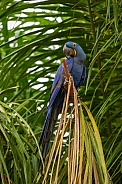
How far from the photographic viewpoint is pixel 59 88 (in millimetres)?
905

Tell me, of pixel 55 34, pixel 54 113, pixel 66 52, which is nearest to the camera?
pixel 54 113

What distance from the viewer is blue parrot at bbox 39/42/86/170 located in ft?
2.72

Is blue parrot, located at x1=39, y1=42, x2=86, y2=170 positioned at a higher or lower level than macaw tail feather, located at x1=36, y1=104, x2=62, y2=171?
higher

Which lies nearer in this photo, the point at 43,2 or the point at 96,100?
the point at 43,2

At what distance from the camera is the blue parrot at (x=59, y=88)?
831 millimetres

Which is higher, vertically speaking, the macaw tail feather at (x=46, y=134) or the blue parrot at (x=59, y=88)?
the blue parrot at (x=59, y=88)

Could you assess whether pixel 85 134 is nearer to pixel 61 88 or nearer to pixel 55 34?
pixel 61 88

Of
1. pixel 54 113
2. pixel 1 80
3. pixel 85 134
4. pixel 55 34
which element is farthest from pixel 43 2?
pixel 85 134

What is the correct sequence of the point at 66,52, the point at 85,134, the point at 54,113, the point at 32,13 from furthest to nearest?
the point at 32,13 < the point at 66,52 < the point at 54,113 < the point at 85,134

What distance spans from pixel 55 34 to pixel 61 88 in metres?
0.26

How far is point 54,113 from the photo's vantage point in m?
0.88

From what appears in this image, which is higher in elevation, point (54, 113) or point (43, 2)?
point (43, 2)

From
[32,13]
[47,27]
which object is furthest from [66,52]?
[32,13]

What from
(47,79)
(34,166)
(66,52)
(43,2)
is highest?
(43,2)
